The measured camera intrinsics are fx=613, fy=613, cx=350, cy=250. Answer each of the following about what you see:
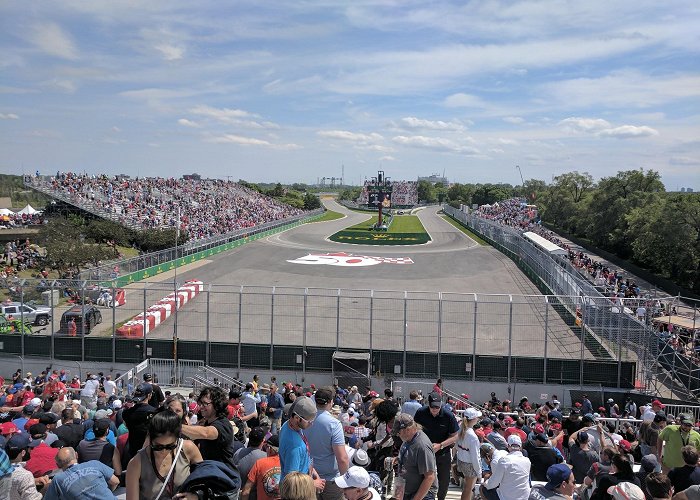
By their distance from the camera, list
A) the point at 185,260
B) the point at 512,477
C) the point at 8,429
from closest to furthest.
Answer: the point at 512,477 < the point at 8,429 < the point at 185,260

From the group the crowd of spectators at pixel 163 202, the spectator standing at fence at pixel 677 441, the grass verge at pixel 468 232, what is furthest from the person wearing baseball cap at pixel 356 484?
the grass verge at pixel 468 232

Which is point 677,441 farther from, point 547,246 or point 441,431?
point 547,246

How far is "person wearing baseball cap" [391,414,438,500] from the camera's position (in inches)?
245

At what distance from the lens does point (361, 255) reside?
5762cm

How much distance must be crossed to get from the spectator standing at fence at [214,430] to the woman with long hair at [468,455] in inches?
122

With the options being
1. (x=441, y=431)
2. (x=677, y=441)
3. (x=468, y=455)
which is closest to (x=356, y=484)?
(x=441, y=431)

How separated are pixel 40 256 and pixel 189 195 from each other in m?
39.4

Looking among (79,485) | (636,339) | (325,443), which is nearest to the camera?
(79,485)

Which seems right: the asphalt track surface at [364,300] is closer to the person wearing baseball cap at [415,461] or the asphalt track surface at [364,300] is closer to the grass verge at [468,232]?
the grass verge at [468,232]

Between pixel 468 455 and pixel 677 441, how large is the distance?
3330mm

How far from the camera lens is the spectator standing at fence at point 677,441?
337 inches

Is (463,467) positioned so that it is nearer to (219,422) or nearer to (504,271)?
(219,422)

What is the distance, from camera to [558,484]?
19.6 feet

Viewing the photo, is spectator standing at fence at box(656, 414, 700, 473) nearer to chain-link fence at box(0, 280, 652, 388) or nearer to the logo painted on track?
chain-link fence at box(0, 280, 652, 388)
